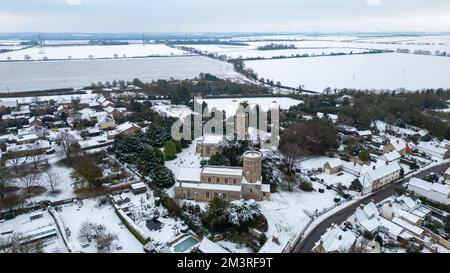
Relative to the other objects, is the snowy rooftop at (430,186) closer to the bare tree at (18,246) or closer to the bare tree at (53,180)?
the bare tree at (18,246)

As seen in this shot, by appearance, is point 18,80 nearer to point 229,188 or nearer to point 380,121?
point 229,188

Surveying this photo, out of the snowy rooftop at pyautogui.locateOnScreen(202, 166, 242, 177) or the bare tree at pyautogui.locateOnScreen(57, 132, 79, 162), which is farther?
the bare tree at pyautogui.locateOnScreen(57, 132, 79, 162)

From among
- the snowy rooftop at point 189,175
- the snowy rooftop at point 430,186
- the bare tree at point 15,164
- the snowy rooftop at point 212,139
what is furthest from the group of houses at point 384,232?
the bare tree at point 15,164

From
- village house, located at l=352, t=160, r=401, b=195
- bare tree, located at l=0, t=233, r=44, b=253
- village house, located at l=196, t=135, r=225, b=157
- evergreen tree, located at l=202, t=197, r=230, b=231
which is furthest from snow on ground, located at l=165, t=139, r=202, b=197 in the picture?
village house, located at l=352, t=160, r=401, b=195

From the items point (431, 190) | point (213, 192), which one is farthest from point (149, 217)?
point (431, 190)

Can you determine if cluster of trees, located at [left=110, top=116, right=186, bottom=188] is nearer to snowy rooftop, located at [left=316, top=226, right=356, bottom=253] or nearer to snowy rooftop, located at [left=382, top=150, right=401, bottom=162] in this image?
snowy rooftop, located at [left=316, top=226, right=356, bottom=253]
